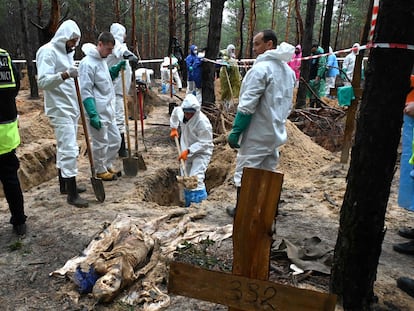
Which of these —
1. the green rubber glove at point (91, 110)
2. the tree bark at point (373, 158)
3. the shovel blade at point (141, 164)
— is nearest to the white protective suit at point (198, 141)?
the shovel blade at point (141, 164)

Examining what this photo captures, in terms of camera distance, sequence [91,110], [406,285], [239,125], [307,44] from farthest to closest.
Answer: [307,44]
[91,110]
[239,125]
[406,285]

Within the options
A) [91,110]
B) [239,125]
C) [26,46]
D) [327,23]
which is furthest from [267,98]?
[26,46]

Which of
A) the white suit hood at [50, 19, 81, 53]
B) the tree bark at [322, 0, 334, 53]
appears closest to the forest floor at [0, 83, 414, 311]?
the white suit hood at [50, 19, 81, 53]

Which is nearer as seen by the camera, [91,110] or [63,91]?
[63,91]

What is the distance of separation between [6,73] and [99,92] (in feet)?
6.35

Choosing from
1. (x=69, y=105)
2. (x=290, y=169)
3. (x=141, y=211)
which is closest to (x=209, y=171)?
(x=290, y=169)

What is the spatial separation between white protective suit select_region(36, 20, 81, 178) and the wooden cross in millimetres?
3206

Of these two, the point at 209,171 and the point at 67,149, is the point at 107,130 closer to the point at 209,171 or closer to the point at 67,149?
the point at 67,149

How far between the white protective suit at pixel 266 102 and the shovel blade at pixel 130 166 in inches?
104

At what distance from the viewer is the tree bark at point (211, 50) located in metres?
9.09

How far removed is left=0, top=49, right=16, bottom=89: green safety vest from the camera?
10.5 ft

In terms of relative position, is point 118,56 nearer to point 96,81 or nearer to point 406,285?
point 96,81

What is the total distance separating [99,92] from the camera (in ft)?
16.9

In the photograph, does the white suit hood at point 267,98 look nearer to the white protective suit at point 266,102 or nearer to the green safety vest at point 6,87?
the white protective suit at point 266,102
